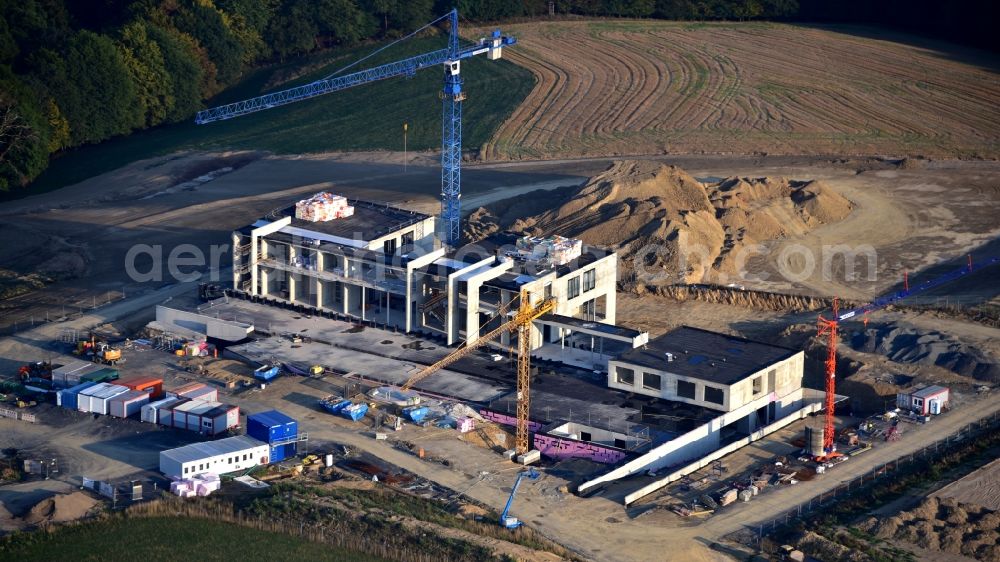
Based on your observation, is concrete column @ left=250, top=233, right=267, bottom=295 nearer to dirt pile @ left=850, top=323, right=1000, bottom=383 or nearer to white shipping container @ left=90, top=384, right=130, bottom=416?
white shipping container @ left=90, top=384, right=130, bottom=416

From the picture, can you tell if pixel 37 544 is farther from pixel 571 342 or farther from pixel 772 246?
pixel 772 246

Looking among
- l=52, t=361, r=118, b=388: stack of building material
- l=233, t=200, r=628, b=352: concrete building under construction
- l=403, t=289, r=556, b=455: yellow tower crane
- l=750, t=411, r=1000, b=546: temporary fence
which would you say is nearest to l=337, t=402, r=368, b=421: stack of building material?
l=403, t=289, r=556, b=455: yellow tower crane

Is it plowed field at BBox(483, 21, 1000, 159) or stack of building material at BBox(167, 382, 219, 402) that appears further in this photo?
plowed field at BBox(483, 21, 1000, 159)

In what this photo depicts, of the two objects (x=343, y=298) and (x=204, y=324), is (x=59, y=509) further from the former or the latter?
(x=343, y=298)

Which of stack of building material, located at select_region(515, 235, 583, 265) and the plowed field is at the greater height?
the plowed field

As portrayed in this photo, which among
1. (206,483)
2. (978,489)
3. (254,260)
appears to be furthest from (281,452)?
(978,489)

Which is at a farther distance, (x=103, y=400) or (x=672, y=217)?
(x=672, y=217)

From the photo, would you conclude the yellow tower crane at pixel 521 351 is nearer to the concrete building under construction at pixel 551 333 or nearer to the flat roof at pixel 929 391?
the concrete building under construction at pixel 551 333

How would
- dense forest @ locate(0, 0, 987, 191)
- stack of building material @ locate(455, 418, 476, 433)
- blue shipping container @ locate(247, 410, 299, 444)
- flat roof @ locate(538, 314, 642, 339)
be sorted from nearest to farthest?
blue shipping container @ locate(247, 410, 299, 444) → stack of building material @ locate(455, 418, 476, 433) → flat roof @ locate(538, 314, 642, 339) → dense forest @ locate(0, 0, 987, 191)
